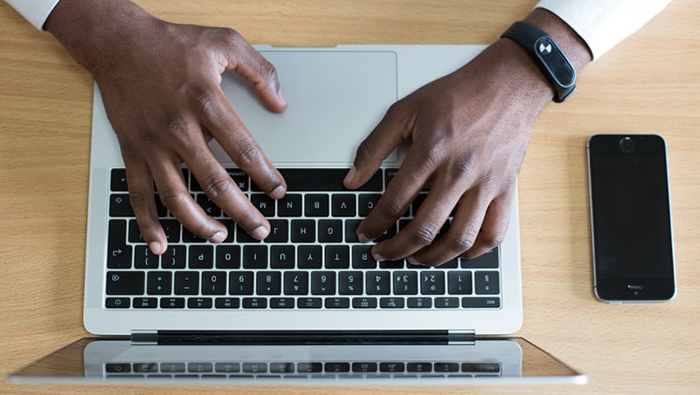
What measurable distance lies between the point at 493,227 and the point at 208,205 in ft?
1.11

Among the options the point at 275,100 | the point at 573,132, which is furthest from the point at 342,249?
the point at 573,132

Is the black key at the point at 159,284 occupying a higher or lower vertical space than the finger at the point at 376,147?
lower

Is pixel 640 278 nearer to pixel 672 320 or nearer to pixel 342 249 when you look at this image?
pixel 672 320

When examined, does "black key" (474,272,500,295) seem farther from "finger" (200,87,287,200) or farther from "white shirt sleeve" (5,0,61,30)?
"white shirt sleeve" (5,0,61,30)

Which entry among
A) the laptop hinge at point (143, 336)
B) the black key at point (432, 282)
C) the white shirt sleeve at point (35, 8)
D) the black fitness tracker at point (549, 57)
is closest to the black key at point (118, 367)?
the laptop hinge at point (143, 336)

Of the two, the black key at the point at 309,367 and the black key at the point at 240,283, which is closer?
the black key at the point at 309,367

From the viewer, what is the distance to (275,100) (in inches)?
27.5

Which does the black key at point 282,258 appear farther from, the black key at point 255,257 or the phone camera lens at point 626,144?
the phone camera lens at point 626,144

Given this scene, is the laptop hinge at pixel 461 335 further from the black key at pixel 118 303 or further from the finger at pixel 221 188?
the black key at pixel 118 303

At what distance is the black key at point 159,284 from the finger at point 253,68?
0.24m

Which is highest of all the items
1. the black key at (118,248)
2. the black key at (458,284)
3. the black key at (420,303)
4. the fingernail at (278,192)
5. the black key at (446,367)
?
the fingernail at (278,192)

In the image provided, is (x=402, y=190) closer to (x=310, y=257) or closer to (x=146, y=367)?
(x=310, y=257)

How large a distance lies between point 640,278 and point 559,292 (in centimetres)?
10

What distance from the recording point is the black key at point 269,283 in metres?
0.68
